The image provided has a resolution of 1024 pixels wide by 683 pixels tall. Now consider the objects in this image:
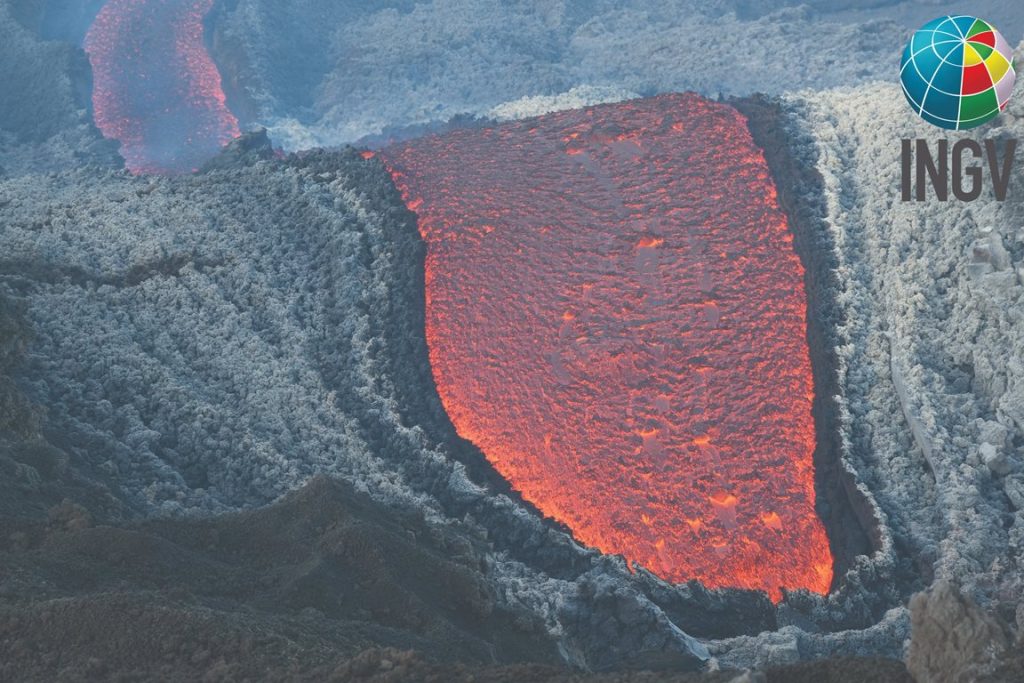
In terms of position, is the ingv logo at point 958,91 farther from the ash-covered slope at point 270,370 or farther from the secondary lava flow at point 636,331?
the ash-covered slope at point 270,370

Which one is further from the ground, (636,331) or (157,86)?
(157,86)

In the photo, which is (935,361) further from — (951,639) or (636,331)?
(951,639)

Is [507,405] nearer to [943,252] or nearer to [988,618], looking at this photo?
[943,252]

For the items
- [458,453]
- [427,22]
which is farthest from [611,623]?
[427,22]

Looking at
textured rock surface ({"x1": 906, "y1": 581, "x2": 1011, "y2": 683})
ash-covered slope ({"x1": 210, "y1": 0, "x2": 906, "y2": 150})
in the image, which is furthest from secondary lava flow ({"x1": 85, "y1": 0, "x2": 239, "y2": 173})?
textured rock surface ({"x1": 906, "y1": 581, "x2": 1011, "y2": 683})

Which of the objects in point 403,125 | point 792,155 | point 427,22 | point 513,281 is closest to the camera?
point 513,281

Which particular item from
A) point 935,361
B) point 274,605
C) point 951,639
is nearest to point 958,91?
point 935,361

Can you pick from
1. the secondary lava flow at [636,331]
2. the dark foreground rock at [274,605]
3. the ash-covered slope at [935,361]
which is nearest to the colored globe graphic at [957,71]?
the ash-covered slope at [935,361]
